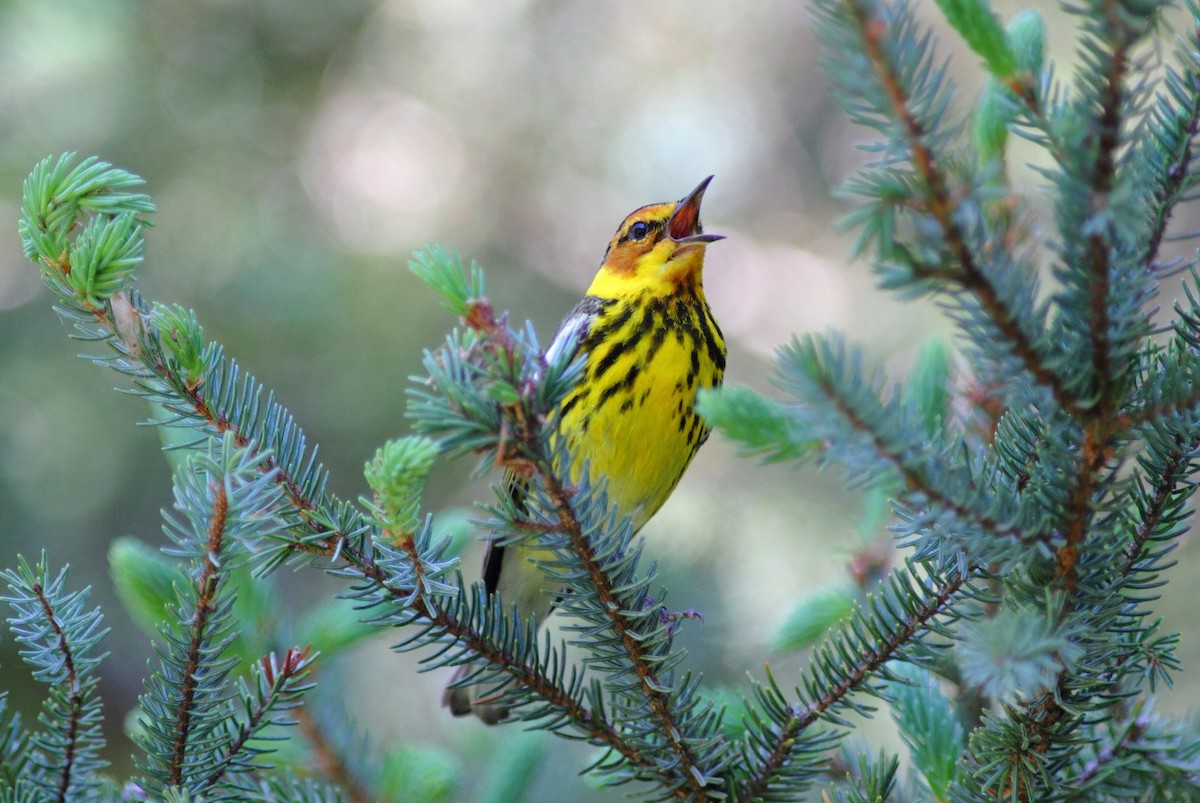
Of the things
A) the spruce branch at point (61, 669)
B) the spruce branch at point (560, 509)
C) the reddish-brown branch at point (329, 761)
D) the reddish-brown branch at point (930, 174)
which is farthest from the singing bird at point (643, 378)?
the reddish-brown branch at point (930, 174)

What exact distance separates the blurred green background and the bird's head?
87cm

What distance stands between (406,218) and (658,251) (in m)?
2.65

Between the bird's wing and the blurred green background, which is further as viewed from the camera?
the blurred green background

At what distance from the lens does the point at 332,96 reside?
5410mm

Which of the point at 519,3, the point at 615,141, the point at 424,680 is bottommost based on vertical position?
the point at 424,680

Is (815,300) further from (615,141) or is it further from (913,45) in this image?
(913,45)

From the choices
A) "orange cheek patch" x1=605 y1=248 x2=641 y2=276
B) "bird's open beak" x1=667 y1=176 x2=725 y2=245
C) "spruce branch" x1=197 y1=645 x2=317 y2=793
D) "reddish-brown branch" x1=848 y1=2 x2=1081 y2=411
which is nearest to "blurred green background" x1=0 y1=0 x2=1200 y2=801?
"spruce branch" x1=197 y1=645 x2=317 y2=793

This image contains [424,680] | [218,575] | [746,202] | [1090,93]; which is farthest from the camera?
[746,202]

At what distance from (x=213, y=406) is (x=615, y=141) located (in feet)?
16.4

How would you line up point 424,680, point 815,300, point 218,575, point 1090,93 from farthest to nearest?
point 815,300 → point 424,680 → point 218,575 → point 1090,93

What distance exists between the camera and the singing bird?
2.69 meters

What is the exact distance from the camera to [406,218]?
5504 mm

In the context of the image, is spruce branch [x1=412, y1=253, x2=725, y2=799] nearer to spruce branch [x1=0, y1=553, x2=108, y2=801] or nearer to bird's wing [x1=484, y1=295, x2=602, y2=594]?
spruce branch [x1=0, y1=553, x2=108, y2=801]

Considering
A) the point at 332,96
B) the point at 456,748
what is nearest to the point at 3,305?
the point at 332,96
